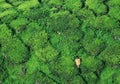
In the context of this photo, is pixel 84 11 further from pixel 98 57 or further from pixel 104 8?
Answer: pixel 98 57

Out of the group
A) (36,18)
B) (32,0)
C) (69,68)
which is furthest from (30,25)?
(69,68)

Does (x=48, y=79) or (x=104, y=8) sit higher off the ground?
(x=104, y=8)

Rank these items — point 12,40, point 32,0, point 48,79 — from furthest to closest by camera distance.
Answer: point 32,0
point 12,40
point 48,79

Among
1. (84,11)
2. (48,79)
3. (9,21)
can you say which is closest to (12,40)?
(9,21)

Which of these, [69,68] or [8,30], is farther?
[8,30]

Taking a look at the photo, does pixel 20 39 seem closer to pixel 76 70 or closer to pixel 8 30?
pixel 8 30

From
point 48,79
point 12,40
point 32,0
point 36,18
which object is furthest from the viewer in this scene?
point 32,0
